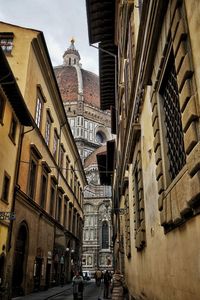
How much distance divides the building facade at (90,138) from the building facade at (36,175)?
95.6 ft

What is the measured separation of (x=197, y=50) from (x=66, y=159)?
2732 centimetres

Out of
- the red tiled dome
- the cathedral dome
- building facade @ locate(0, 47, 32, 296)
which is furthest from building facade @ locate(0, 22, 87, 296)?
the red tiled dome

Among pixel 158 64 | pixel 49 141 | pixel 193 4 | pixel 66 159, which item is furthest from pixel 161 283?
pixel 66 159

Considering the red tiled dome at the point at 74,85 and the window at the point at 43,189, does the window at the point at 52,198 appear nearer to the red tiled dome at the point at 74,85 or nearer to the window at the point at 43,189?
the window at the point at 43,189

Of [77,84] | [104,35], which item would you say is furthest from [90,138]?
[104,35]

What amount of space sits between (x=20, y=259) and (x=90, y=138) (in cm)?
6149

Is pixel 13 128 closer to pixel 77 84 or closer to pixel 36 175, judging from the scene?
pixel 36 175

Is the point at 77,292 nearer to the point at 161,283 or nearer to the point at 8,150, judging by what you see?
the point at 8,150

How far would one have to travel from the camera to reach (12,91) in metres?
13.7

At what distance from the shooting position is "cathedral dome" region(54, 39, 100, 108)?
83.5 meters

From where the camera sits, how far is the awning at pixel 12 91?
12.5 meters

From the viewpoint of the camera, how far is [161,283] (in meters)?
6.07

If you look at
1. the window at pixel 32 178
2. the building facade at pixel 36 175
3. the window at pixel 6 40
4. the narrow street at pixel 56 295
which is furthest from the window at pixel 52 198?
the window at pixel 6 40

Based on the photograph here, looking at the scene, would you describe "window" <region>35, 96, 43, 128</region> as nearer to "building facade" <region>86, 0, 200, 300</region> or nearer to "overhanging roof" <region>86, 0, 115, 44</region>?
"overhanging roof" <region>86, 0, 115, 44</region>
